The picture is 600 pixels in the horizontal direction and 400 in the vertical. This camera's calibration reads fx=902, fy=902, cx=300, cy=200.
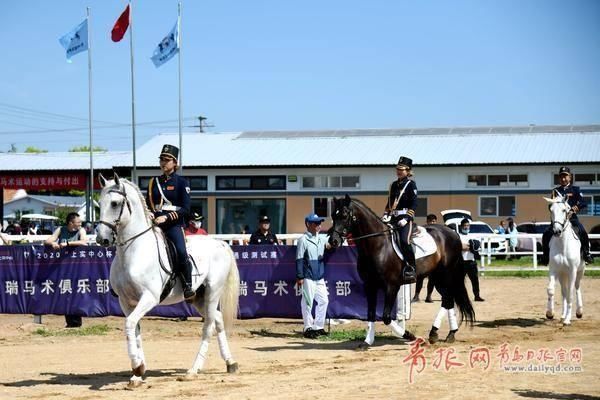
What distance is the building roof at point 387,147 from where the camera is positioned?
46.4 m

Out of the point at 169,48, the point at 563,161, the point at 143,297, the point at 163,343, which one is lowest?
the point at 163,343

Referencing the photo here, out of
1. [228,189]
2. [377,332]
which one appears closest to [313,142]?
[228,189]

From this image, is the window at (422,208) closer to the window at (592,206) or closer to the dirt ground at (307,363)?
the window at (592,206)

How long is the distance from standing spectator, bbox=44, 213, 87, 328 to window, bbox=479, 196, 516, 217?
1171 inches

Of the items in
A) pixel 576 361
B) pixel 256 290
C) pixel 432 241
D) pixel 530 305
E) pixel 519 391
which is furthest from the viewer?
pixel 530 305

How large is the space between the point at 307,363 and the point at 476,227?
27037 millimetres

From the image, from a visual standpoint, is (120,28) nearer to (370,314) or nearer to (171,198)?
(370,314)

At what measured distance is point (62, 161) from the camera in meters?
57.3

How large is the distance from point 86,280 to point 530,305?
33.4 feet

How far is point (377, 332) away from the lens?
53.5 ft

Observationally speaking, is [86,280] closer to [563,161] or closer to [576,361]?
[576,361]

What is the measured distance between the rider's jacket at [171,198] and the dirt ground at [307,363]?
6.71ft

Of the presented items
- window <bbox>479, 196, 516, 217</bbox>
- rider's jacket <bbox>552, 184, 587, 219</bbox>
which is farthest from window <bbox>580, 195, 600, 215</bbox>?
rider's jacket <bbox>552, 184, 587, 219</bbox>

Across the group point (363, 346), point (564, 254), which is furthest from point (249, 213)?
point (363, 346)
